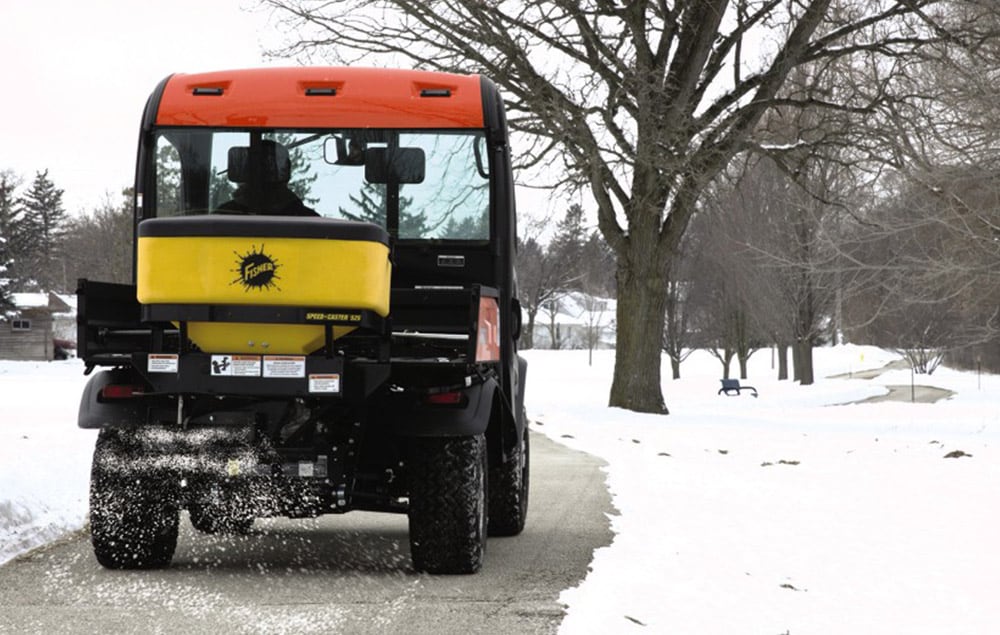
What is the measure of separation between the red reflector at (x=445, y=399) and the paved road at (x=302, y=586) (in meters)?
0.90

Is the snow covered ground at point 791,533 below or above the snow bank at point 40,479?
below

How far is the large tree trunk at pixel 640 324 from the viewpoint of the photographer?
25812 mm

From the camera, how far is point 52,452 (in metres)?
12.6

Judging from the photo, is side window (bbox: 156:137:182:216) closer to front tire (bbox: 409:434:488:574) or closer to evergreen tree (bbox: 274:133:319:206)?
evergreen tree (bbox: 274:133:319:206)

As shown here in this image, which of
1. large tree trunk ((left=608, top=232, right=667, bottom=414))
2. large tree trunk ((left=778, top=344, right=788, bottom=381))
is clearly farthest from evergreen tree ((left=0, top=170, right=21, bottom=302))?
large tree trunk ((left=608, top=232, right=667, bottom=414))

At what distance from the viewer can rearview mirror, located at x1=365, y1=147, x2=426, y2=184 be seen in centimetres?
784

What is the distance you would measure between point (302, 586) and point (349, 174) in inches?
96.1

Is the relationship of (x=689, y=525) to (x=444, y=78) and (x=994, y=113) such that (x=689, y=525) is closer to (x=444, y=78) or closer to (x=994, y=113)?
(x=444, y=78)

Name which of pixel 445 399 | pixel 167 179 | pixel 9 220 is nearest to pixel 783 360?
pixel 167 179

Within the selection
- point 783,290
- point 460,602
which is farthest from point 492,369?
point 783,290

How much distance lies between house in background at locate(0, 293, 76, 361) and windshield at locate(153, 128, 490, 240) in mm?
68052

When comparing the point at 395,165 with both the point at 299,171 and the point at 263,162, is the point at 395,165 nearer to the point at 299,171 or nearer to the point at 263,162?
the point at 299,171


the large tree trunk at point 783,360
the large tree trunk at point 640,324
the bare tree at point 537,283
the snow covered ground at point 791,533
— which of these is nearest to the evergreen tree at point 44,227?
the bare tree at point 537,283

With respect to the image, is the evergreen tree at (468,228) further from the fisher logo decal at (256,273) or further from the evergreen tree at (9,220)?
the evergreen tree at (9,220)
